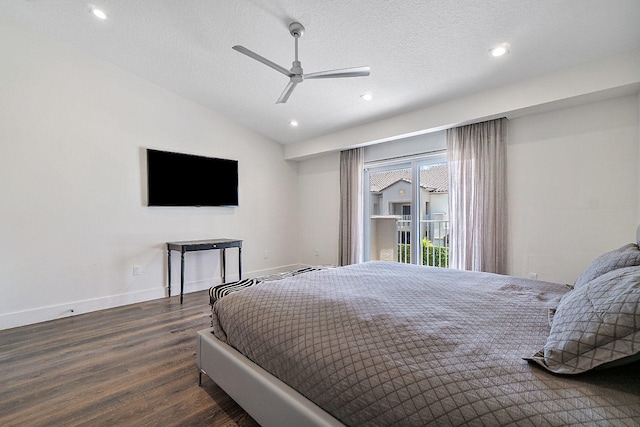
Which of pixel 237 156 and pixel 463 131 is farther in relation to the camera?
pixel 237 156

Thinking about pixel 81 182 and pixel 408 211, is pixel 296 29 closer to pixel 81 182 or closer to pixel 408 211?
pixel 81 182

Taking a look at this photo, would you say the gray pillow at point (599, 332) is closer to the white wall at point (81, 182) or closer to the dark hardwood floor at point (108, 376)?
the dark hardwood floor at point (108, 376)

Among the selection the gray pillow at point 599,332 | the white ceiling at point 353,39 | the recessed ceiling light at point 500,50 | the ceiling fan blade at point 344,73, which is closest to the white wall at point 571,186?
the white ceiling at point 353,39

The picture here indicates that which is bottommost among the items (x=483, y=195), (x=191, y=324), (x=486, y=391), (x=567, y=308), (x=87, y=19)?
(x=191, y=324)

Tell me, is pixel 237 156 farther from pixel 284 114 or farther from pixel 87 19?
pixel 87 19

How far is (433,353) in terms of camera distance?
3.21ft

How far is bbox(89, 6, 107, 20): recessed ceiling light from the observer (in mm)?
2604

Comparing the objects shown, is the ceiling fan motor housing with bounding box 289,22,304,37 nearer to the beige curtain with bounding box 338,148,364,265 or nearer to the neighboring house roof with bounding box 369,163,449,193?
the beige curtain with bounding box 338,148,364,265

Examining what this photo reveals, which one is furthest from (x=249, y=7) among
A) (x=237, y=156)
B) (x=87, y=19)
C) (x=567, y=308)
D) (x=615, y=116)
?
(x=615, y=116)

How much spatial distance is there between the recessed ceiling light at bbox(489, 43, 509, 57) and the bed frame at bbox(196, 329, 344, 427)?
3.11m

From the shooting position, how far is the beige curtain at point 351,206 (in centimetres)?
475

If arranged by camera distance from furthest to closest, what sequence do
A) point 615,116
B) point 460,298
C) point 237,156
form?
1. point 237,156
2. point 615,116
3. point 460,298

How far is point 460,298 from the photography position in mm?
1609

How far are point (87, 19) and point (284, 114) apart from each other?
7.75ft
